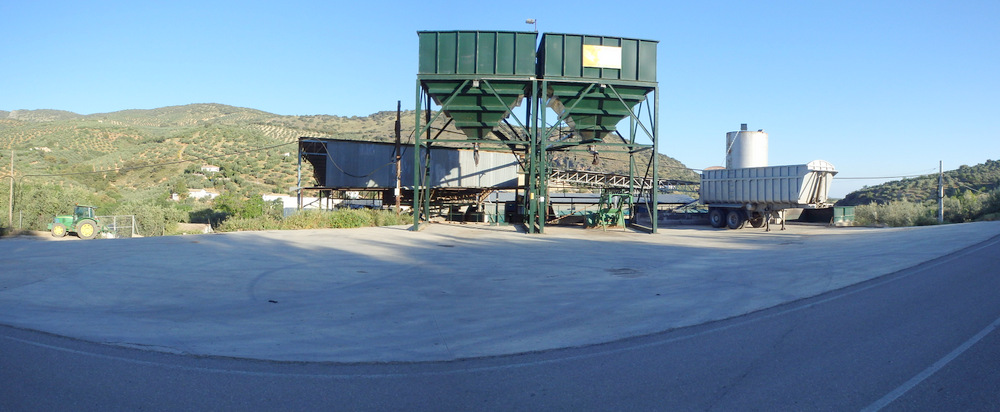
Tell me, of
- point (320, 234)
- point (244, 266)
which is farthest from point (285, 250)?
point (320, 234)

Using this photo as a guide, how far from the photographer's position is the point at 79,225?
90.8 ft

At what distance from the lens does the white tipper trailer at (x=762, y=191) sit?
27578 mm

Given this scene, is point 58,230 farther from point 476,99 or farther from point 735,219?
point 735,219

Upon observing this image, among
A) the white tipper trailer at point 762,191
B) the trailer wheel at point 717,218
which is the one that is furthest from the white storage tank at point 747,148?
the trailer wheel at point 717,218

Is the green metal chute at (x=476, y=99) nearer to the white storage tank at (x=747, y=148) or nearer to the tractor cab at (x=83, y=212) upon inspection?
the white storage tank at (x=747, y=148)

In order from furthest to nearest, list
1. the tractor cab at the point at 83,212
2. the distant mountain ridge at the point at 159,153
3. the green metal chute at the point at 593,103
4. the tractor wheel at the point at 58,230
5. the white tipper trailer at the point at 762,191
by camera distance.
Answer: the distant mountain ridge at the point at 159,153 < the tractor cab at the point at 83,212 < the tractor wheel at the point at 58,230 < the white tipper trailer at the point at 762,191 < the green metal chute at the point at 593,103

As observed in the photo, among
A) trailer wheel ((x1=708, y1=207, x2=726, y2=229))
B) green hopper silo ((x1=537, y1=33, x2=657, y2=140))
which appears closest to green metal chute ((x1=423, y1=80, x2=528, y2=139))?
green hopper silo ((x1=537, y1=33, x2=657, y2=140))

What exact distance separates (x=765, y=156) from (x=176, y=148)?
72.0m

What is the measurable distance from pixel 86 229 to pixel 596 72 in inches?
1040

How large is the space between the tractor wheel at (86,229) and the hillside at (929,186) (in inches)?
2608

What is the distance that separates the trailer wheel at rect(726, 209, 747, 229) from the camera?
1218 inches

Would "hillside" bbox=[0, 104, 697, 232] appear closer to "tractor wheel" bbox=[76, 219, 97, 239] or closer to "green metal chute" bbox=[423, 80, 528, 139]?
"tractor wheel" bbox=[76, 219, 97, 239]

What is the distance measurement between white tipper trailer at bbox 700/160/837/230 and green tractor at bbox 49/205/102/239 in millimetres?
33780

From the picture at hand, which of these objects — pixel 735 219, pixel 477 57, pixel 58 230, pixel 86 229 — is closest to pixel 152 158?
pixel 58 230
